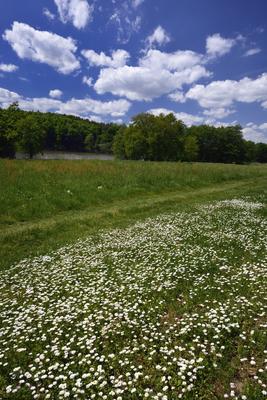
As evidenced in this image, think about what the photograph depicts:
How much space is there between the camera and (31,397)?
570cm

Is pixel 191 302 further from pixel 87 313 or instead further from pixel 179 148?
pixel 179 148

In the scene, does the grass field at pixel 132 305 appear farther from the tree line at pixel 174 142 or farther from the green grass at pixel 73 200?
the tree line at pixel 174 142

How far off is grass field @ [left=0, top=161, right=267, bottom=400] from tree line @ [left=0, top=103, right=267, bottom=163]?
63640 millimetres

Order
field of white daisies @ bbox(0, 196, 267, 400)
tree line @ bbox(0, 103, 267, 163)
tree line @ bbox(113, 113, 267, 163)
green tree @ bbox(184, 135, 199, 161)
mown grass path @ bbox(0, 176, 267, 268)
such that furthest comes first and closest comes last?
green tree @ bbox(184, 135, 199, 161) → tree line @ bbox(113, 113, 267, 163) → tree line @ bbox(0, 103, 267, 163) → mown grass path @ bbox(0, 176, 267, 268) → field of white daisies @ bbox(0, 196, 267, 400)

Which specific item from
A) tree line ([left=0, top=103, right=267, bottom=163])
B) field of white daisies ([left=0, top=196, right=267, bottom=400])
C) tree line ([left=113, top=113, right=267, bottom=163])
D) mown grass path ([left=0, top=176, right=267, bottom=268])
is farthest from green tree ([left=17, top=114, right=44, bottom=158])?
field of white daisies ([left=0, top=196, right=267, bottom=400])

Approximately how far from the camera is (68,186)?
26141 mm

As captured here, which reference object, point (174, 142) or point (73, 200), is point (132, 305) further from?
point (174, 142)

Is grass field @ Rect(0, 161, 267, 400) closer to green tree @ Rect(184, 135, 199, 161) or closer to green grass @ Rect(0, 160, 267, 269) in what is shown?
green grass @ Rect(0, 160, 267, 269)

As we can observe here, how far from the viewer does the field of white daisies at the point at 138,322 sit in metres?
Result: 5.83

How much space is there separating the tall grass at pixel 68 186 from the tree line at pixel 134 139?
1959 inches

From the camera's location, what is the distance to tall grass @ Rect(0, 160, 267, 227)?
20.8 metres

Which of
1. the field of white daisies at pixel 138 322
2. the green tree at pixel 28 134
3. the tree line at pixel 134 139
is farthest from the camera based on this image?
the tree line at pixel 134 139

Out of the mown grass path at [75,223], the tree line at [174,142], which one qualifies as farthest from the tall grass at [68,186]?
the tree line at [174,142]

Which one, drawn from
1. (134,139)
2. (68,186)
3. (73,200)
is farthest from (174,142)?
(73,200)
